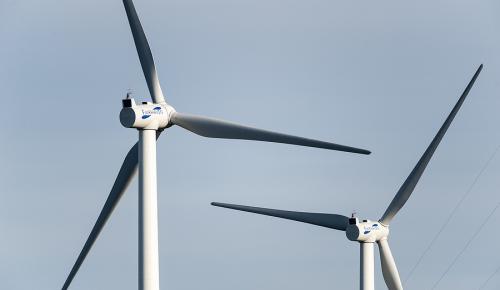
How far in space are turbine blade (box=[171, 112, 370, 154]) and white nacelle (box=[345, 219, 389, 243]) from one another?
1316 inches

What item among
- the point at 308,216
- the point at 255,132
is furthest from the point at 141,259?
the point at 308,216

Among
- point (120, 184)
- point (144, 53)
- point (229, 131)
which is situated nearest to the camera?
point (229, 131)

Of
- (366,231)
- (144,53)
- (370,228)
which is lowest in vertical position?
(144,53)

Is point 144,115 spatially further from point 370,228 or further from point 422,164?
point 370,228

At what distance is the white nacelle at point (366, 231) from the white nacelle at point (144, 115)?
33477 mm


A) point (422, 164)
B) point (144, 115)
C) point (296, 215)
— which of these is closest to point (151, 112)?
point (144, 115)

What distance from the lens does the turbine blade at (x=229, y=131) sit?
82.6m

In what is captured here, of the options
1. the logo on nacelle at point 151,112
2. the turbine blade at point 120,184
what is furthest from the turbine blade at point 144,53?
the turbine blade at point 120,184

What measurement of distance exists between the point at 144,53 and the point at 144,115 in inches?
195

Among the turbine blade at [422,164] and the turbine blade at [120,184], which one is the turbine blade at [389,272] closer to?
the turbine blade at [422,164]

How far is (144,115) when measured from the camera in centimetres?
8906

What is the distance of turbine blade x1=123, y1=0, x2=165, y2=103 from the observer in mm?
91938

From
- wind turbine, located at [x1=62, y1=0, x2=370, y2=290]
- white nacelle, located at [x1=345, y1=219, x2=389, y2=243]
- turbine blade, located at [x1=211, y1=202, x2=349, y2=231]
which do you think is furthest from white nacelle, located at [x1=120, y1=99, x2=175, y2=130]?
white nacelle, located at [x1=345, y1=219, x2=389, y2=243]

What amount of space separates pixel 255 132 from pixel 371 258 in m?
39.5
